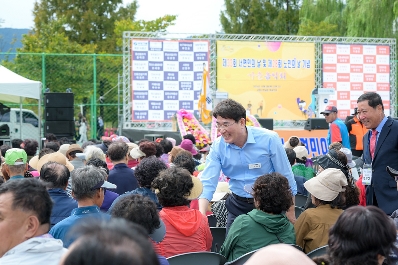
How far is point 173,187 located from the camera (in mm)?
3879

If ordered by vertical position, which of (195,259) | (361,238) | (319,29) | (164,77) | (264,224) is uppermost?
(319,29)

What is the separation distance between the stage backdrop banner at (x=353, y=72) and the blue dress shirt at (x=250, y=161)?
15.0 metres

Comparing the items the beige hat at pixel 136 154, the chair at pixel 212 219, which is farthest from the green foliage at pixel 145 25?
the chair at pixel 212 219

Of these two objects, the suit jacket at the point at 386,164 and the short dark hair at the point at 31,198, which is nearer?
the short dark hair at the point at 31,198

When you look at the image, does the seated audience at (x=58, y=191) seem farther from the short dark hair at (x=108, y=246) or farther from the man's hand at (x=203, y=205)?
the short dark hair at (x=108, y=246)

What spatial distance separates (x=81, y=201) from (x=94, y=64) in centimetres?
1454

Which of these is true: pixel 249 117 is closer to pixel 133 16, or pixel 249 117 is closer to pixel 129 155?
pixel 129 155

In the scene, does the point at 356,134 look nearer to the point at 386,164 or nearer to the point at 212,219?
the point at 386,164

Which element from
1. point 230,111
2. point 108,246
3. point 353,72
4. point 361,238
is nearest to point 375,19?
point 353,72

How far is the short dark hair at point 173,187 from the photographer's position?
12.7 ft

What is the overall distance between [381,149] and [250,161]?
3.98 ft

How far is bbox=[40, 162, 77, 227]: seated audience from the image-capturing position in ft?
14.6

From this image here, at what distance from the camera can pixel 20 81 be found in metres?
12.2

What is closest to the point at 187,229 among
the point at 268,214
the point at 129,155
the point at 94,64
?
the point at 268,214
